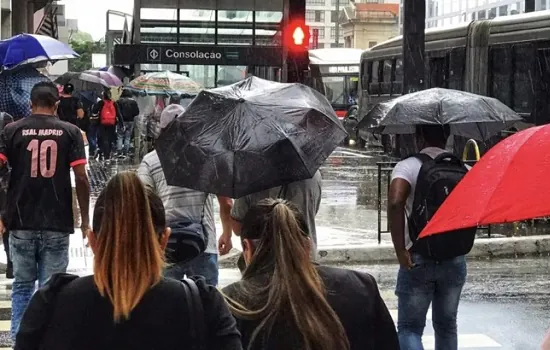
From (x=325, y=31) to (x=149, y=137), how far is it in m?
125

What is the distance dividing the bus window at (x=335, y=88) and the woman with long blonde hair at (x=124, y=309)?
133 feet

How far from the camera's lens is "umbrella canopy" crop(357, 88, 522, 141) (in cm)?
696

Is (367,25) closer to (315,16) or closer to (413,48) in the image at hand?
(315,16)

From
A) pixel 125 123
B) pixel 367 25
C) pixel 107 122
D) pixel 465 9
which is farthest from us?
pixel 465 9

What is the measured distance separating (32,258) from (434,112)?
2.92 metres

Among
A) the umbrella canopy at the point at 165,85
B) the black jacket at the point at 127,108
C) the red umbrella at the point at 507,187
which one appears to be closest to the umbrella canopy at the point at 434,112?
the red umbrella at the point at 507,187

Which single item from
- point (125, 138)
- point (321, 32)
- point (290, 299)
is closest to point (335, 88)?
point (125, 138)

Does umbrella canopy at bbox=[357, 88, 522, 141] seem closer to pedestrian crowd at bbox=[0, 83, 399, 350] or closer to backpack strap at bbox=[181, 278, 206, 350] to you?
pedestrian crowd at bbox=[0, 83, 399, 350]

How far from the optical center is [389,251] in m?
12.0

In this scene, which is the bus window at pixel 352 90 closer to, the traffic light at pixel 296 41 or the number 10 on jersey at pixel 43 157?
the traffic light at pixel 296 41

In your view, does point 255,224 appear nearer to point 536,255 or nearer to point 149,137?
point 536,255

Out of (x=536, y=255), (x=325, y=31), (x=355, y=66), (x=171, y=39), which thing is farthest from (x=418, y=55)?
(x=325, y=31)

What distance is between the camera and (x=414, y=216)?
234 inches

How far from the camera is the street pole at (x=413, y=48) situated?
43.4ft
